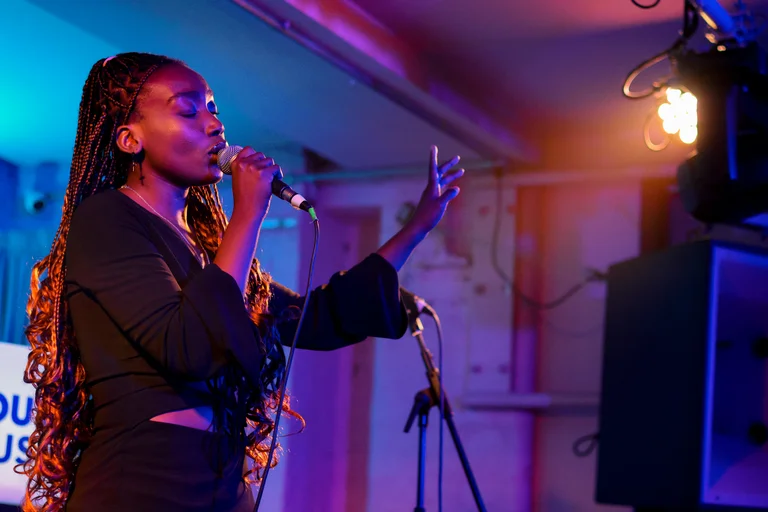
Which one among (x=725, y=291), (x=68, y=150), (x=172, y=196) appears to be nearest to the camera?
(x=172, y=196)

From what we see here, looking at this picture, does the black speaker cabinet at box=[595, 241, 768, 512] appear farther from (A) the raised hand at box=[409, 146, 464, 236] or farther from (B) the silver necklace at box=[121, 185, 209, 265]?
(B) the silver necklace at box=[121, 185, 209, 265]

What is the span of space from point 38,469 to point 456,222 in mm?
3861

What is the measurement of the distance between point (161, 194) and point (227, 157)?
0.46 feet

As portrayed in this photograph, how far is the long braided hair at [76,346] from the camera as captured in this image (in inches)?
51.6

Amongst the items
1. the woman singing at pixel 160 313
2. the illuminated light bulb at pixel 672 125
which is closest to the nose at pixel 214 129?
the woman singing at pixel 160 313

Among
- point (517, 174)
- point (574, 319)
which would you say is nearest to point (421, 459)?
point (574, 319)

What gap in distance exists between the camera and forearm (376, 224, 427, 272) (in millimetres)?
1441

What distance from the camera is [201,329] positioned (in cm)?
118

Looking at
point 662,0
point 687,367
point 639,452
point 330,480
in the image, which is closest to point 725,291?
point 687,367

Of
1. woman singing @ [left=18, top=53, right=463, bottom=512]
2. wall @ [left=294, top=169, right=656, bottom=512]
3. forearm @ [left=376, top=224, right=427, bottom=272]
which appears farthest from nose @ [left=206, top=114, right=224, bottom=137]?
wall @ [left=294, top=169, right=656, bottom=512]

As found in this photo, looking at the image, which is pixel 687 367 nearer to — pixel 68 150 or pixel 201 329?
pixel 201 329

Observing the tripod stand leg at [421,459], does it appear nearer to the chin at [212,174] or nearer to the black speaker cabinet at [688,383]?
the black speaker cabinet at [688,383]

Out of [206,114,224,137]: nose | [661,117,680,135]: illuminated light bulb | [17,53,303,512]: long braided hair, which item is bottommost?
[17,53,303,512]: long braided hair

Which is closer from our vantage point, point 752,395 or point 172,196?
point 172,196
